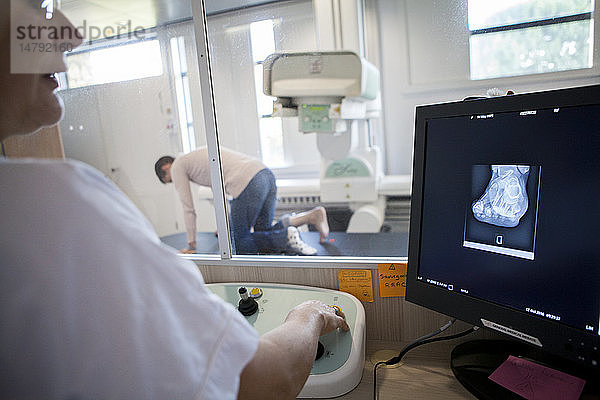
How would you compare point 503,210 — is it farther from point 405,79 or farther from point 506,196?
point 405,79

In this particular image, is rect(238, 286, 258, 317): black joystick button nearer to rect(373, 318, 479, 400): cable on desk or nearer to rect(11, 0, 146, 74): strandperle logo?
rect(373, 318, 479, 400): cable on desk

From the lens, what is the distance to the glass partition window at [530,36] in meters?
1.14

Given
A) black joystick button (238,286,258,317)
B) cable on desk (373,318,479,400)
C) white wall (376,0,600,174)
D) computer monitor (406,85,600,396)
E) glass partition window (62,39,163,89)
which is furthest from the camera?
white wall (376,0,600,174)

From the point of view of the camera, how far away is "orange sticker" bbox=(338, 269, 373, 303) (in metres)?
1.05

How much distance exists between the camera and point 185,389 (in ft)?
1.56

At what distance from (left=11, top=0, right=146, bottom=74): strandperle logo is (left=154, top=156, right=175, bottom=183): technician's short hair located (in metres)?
0.85

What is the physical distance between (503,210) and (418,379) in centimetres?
38

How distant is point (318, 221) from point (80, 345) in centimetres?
146

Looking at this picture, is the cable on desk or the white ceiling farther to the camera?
the white ceiling

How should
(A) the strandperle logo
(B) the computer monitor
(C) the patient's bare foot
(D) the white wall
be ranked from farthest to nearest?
1. (D) the white wall
2. (C) the patient's bare foot
3. (B) the computer monitor
4. (A) the strandperle logo

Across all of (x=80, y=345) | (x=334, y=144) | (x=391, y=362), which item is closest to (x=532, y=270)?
(x=391, y=362)

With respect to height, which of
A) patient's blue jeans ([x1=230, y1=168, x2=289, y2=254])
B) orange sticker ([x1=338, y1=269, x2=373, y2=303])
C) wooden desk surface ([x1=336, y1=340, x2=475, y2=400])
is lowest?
wooden desk surface ([x1=336, y1=340, x2=475, y2=400])

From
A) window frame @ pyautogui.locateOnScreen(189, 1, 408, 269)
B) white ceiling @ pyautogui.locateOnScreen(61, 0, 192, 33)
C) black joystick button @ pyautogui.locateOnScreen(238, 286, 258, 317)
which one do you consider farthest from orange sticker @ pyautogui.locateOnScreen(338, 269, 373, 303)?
white ceiling @ pyautogui.locateOnScreen(61, 0, 192, 33)

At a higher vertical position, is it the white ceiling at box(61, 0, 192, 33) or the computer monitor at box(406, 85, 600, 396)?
the white ceiling at box(61, 0, 192, 33)
